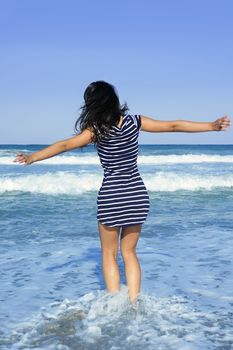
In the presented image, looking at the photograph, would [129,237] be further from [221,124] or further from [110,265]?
[221,124]

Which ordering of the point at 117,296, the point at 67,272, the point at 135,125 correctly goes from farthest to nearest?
the point at 67,272 → the point at 117,296 → the point at 135,125

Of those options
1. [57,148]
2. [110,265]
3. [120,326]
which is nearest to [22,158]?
[57,148]

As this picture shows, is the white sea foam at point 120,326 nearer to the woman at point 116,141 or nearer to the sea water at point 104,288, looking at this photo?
the sea water at point 104,288

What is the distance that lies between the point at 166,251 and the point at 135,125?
305 centimetres

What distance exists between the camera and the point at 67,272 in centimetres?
563

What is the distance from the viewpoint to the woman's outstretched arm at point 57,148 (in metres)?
3.67

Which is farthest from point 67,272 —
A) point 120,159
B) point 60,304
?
point 120,159

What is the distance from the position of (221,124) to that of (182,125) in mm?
316

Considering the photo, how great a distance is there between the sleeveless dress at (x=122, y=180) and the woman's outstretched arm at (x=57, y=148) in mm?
152

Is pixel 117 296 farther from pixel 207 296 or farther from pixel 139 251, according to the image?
pixel 139 251

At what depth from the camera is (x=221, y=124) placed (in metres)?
3.91

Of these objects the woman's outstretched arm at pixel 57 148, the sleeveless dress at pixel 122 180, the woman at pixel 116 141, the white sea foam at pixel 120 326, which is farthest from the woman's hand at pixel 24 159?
the white sea foam at pixel 120 326

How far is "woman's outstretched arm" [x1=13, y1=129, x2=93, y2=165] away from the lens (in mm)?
3668

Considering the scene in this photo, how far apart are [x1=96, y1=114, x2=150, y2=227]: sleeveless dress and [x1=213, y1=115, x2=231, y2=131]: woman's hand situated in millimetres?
625
